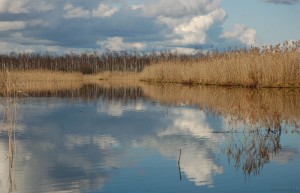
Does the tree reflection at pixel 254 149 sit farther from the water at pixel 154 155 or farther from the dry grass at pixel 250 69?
the dry grass at pixel 250 69

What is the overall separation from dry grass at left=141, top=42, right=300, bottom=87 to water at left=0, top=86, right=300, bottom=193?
8.25m

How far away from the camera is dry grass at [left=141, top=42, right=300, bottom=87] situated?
1858 centimetres

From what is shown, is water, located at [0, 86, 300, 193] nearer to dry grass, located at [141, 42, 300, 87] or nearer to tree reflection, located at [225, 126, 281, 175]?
tree reflection, located at [225, 126, 281, 175]

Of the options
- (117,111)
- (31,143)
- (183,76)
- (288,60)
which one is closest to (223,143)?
(31,143)

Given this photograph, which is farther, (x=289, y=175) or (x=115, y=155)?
(x=115, y=155)

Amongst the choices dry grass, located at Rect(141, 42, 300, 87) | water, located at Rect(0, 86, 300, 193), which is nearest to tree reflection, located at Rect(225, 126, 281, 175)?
water, located at Rect(0, 86, 300, 193)

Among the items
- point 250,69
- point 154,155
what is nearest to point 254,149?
point 154,155

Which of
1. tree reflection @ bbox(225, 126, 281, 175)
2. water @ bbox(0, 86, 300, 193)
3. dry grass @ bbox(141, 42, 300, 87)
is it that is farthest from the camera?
dry grass @ bbox(141, 42, 300, 87)

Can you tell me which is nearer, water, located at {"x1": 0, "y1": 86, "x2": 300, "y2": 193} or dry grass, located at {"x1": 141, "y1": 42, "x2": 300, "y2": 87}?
water, located at {"x1": 0, "y1": 86, "x2": 300, "y2": 193}

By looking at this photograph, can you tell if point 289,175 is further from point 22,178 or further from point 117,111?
point 117,111

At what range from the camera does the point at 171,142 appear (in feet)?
24.3

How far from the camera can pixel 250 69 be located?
20.2m

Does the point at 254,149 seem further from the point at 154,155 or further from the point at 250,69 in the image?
the point at 250,69

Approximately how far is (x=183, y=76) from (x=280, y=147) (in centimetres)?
2199
